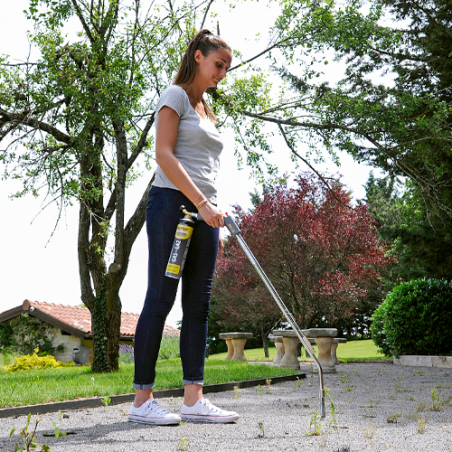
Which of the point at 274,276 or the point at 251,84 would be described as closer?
the point at 251,84

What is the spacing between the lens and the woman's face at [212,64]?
2979 mm

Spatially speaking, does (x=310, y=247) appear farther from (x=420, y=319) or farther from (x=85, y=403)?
(x=85, y=403)

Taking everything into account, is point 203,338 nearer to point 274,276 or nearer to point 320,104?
point 320,104

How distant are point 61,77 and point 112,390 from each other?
4.92 meters

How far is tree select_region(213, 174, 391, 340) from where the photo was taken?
14703 mm

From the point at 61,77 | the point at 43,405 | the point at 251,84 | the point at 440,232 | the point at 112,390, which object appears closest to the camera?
the point at 43,405

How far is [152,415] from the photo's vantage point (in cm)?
279

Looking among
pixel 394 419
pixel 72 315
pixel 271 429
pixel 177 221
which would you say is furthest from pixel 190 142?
pixel 72 315

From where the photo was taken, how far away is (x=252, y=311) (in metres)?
18.4

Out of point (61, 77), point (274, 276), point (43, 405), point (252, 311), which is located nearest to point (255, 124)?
point (61, 77)

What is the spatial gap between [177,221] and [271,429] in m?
1.24

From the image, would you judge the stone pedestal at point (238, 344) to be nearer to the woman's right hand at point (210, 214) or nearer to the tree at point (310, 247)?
the tree at point (310, 247)

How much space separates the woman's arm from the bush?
330 inches

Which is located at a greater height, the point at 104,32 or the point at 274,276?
the point at 104,32
